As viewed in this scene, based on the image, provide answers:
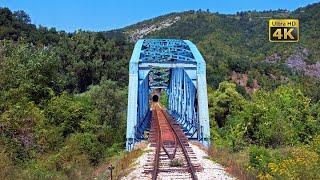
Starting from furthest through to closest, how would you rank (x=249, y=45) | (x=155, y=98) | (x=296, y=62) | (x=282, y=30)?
(x=249, y=45)
(x=296, y=62)
(x=155, y=98)
(x=282, y=30)

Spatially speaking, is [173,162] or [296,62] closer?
[173,162]

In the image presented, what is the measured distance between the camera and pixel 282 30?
1820 cm

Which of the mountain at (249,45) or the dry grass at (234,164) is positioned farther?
the mountain at (249,45)

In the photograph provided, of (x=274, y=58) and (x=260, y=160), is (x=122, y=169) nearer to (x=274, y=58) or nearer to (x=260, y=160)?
(x=260, y=160)

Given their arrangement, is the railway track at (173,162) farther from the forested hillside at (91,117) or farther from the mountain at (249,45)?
the mountain at (249,45)

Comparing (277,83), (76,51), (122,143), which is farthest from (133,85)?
(277,83)

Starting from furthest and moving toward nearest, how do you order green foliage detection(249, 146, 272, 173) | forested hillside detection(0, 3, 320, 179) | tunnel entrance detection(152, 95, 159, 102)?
tunnel entrance detection(152, 95, 159, 102) < forested hillside detection(0, 3, 320, 179) < green foliage detection(249, 146, 272, 173)

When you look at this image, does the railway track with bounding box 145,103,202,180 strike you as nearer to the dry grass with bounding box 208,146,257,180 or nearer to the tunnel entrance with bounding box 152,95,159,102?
the dry grass with bounding box 208,146,257,180

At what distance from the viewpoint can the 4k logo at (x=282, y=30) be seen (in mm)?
17927

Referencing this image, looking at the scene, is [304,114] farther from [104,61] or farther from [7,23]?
[7,23]

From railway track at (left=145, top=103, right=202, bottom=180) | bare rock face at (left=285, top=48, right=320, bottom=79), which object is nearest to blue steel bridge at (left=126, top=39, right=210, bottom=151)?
railway track at (left=145, top=103, right=202, bottom=180)

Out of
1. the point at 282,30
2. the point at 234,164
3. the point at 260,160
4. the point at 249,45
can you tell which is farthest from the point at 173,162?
the point at 249,45

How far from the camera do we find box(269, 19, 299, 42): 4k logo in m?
17.9

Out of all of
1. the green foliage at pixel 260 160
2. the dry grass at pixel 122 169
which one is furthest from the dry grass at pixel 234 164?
the dry grass at pixel 122 169
